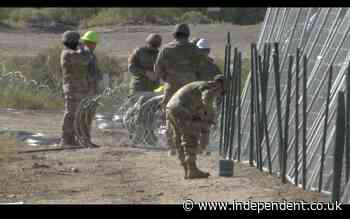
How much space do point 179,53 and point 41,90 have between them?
11.5m

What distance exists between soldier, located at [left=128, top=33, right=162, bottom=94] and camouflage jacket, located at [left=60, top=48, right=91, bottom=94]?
85 cm

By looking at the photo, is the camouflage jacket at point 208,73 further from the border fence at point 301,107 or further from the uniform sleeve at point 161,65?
the uniform sleeve at point 161,65

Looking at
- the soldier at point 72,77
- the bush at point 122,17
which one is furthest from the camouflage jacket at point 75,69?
the bush at point 122,17

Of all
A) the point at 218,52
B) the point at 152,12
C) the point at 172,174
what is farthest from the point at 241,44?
the point at 172,174

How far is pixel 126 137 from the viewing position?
66.5ft

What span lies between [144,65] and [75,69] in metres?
1.21

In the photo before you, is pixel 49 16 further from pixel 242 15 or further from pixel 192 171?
pixel 192 171

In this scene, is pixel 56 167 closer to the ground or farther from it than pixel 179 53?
closer to the ground

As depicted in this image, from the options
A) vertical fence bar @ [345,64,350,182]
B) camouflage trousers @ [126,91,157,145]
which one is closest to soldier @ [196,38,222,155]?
camouflage trousers @ [126,91,157,145]

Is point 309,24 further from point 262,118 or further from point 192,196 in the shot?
point 192,196

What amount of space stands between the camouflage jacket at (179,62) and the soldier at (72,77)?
208 centimetres

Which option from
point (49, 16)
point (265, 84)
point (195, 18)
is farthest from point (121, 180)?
point (49, 16)

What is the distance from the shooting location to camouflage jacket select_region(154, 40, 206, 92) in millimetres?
15617


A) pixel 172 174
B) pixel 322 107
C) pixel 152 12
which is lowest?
pixel 152 12
